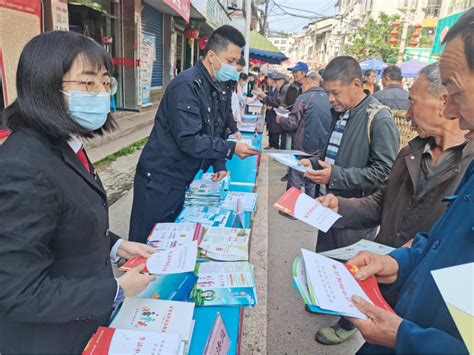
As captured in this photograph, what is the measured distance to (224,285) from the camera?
1.48m

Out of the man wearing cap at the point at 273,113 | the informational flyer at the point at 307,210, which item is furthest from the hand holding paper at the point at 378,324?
the man wearing cap at the point at 273,113

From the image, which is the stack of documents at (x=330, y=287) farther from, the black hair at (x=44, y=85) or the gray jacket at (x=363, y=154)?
the gray jacket at (x=363, y=154)

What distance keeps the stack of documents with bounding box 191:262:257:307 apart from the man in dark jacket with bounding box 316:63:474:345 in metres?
0.78

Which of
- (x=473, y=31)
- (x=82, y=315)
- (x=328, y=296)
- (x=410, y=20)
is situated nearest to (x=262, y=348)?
(x=328, y=296)

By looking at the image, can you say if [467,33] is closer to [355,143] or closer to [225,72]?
[355,143]

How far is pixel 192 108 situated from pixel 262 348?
1.59m

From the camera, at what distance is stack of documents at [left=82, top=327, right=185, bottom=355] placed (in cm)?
100

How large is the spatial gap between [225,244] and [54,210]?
3.22ft

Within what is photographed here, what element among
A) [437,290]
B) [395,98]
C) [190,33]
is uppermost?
[190,33]

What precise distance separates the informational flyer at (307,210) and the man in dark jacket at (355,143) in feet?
1.42

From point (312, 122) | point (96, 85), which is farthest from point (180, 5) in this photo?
point (96, 85)

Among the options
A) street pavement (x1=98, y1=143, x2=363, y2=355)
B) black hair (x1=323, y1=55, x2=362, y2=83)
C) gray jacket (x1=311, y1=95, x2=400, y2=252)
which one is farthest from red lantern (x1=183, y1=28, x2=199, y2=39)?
gray jacket (x1=311, y1=95, x2=400, y2=252)

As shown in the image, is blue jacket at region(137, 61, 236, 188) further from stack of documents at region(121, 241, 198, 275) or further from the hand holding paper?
the hand holding paper

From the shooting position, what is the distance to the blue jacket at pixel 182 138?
2184 mm
